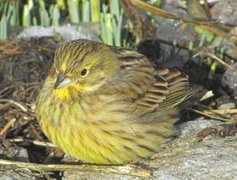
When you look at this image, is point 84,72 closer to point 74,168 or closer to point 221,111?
point 74,168

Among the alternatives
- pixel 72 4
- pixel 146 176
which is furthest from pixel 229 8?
pixel 146 176

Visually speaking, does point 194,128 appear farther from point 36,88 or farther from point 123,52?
point 36,88

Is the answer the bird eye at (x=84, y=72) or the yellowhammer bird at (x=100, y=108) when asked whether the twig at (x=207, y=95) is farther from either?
the bird eye at (x=84, y=72)

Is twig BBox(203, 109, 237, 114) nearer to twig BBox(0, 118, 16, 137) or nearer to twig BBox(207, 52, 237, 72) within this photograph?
twig BBox(207, 52, 237, 72)

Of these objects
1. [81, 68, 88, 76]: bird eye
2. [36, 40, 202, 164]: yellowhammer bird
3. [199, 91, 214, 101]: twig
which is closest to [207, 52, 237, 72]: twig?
[199, 91, 214, 101]: twig

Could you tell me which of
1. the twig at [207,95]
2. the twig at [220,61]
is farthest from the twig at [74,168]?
the twig at [220,61]

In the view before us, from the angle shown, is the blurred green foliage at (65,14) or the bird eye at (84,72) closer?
the bird eye at (84,72)

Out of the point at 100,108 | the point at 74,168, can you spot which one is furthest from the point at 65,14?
the point at 74,168
